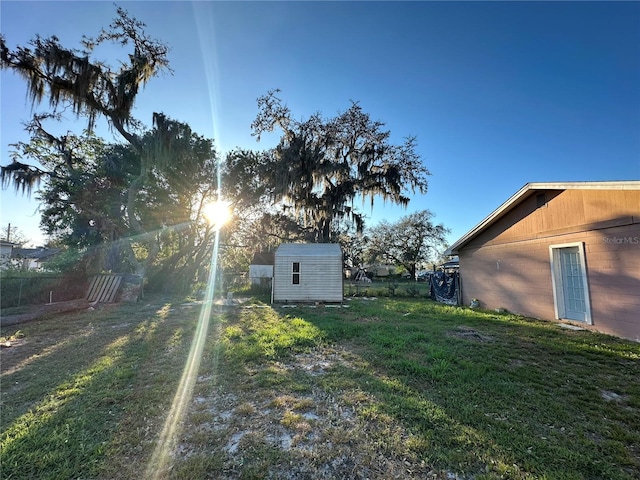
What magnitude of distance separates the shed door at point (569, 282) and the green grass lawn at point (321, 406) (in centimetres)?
157

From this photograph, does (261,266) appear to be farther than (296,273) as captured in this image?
Yes

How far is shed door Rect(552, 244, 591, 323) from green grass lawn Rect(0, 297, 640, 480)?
62.0 inches

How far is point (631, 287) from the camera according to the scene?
5297mm

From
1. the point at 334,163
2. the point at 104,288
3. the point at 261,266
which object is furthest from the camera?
the point at 261,266

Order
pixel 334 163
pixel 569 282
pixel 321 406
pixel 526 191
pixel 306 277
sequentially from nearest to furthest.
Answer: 1. pixel 321 406
2. pixel 569 282
3. pixel 526 191
4. pixel 306 277
5. pixel 334 163

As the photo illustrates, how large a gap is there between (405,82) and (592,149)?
6.45 m

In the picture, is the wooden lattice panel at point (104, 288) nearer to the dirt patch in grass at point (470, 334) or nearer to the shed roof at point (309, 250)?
the shed roof at point (309, 250)

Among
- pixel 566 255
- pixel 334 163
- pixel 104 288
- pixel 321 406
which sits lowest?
pixel 321 406

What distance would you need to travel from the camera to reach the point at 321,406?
9.36 feet

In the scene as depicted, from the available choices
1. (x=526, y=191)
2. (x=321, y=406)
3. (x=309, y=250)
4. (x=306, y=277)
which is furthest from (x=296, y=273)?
(x=321, y=406)

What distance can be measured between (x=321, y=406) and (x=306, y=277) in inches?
319

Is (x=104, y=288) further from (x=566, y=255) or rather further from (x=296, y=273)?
(x=566, y=255)

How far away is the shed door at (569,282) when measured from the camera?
6.62 m

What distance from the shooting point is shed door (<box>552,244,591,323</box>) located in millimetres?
6621
